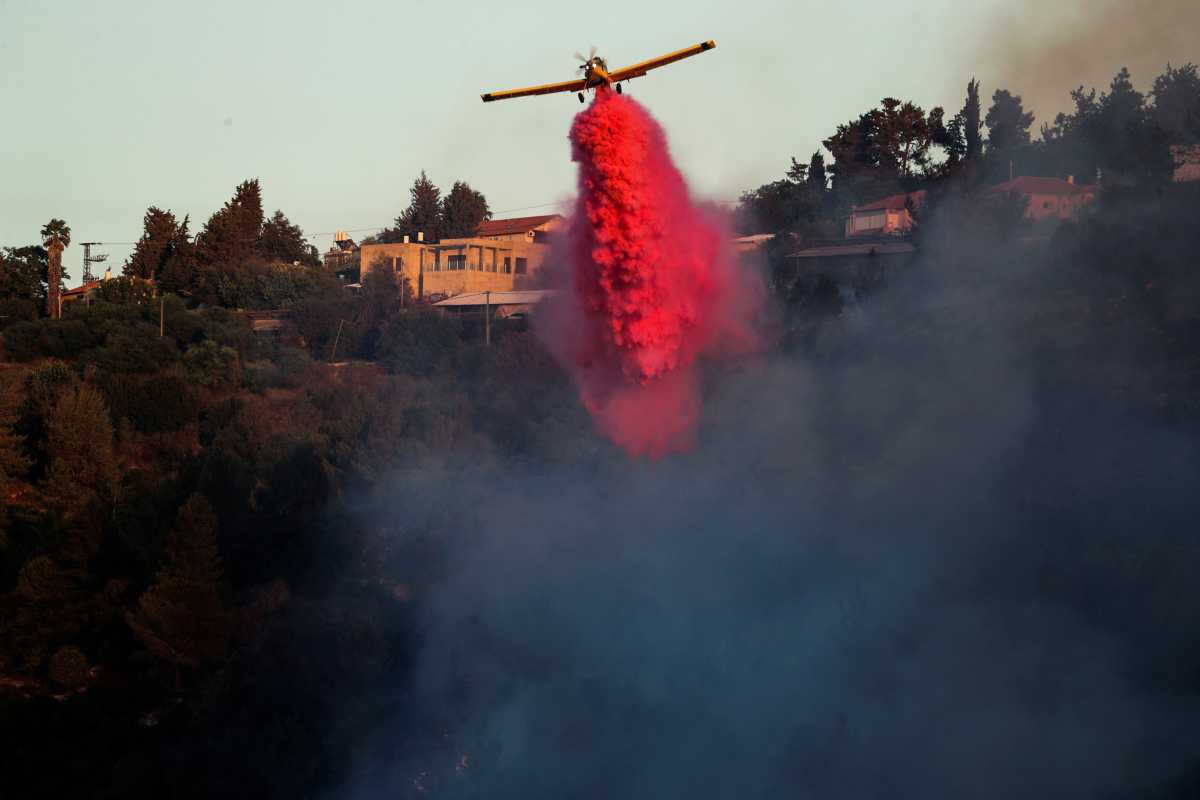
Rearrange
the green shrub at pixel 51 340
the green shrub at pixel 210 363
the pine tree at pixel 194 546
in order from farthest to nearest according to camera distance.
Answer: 1. the green shrub at pixel 51 340
2. the green shrub at pixel 210 363
3. the pine tree at pixel 194 546

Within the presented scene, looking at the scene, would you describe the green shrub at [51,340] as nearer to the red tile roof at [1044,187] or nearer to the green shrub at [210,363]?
the green shrub at [210,363]

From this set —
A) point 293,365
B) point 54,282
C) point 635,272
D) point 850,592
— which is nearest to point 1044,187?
point 293,365

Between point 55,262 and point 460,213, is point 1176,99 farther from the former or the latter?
point 55,262

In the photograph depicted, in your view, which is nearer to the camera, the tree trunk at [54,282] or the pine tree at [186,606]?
the pine tree at [186,606]

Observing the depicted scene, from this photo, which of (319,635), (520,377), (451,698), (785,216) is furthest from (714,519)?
(785,216)

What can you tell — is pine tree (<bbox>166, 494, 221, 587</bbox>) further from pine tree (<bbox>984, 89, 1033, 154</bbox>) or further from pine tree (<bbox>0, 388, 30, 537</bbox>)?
pine tree (<bbox>984, 89, 1033, 154</bbox>)

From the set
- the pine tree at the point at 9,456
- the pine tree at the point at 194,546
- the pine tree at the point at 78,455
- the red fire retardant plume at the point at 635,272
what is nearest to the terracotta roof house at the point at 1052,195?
the red fire retardant plume at the point at 635,272

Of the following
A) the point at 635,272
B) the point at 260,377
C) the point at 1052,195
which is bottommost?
the point at 260,377

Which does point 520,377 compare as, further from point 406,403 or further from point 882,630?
point 882,630
